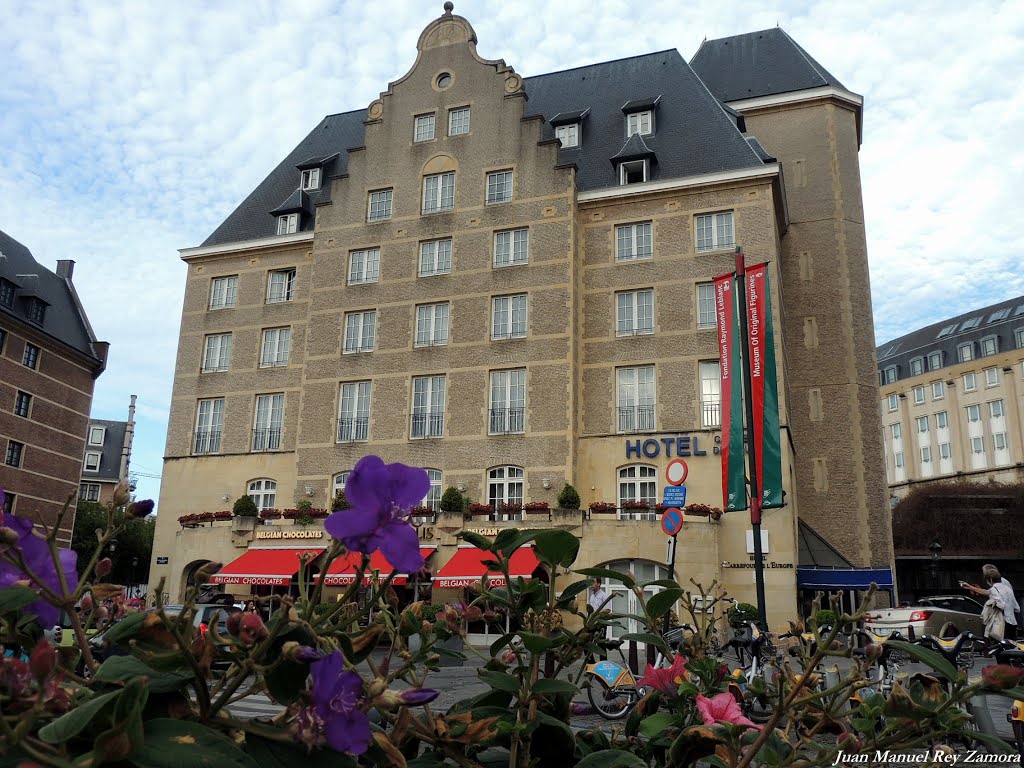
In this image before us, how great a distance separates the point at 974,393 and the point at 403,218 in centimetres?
→ 5364

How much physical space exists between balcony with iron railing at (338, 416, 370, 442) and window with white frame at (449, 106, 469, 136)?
10.9 meters

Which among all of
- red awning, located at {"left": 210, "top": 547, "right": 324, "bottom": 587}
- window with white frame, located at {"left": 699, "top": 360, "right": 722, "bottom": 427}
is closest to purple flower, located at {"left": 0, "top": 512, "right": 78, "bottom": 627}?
red awning, located at {"left": 210, "top": 547, "right": 324, "bottom": 587}

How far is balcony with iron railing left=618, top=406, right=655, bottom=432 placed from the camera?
25516 mm

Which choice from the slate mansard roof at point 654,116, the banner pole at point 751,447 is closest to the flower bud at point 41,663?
the banner pole at point 751,447

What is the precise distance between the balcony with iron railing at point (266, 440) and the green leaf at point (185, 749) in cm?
2972

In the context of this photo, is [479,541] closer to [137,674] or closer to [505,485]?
[137,674]

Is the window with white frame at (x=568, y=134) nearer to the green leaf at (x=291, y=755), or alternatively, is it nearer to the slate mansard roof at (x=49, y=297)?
the slate mansard roof at (x=49, y=297)

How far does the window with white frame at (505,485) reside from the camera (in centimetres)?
2550

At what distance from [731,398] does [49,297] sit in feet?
113

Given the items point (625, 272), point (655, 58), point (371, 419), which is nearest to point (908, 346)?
point (655, 58)

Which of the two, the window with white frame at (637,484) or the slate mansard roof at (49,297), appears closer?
the window with white frame at (637,484)

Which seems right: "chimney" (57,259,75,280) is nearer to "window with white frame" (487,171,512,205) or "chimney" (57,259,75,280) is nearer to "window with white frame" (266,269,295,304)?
"window with white frame" (266,269,295,304)

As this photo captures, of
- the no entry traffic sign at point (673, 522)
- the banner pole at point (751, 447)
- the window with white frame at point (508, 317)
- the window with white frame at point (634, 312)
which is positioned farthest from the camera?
the window with white frame at point (508, 317)

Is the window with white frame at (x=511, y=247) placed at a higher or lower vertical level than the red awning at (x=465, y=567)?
higher
